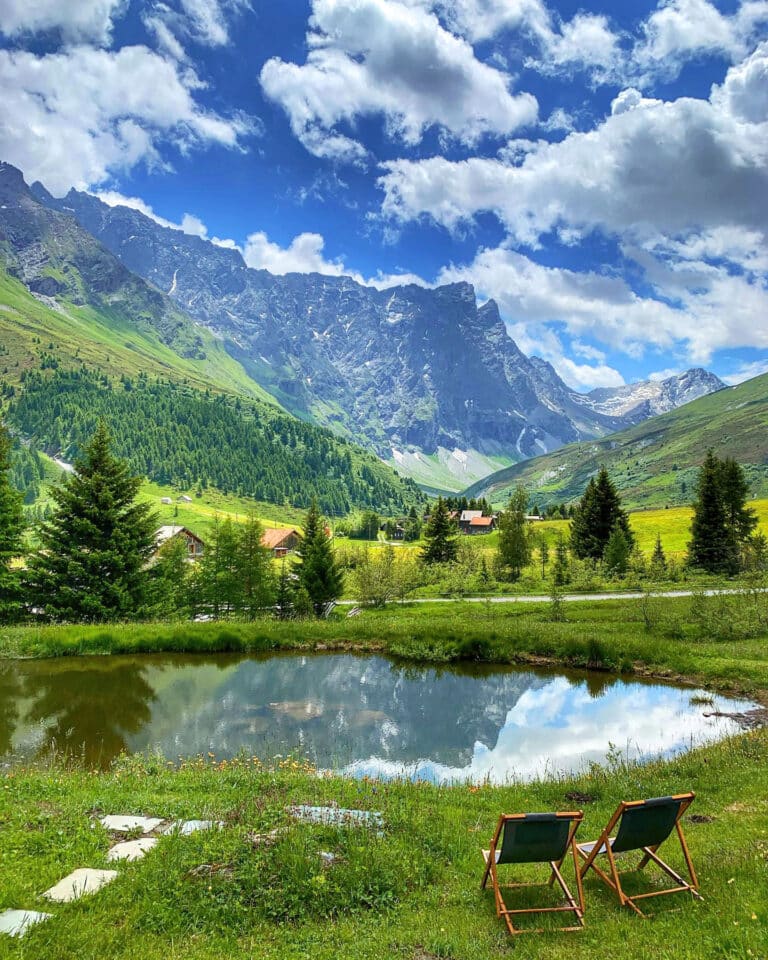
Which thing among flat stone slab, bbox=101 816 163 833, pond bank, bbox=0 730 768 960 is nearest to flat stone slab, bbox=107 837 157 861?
pond bank, bbox=0 730 768 960

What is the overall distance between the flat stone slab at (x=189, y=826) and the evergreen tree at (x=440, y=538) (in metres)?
63.5

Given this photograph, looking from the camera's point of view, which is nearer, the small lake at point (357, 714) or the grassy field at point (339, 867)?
the grassy field at point (339, 867)

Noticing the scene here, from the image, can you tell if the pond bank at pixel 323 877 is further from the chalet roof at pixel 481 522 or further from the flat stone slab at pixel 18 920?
the chalet roof at pixel 481 522

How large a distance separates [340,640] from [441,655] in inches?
275

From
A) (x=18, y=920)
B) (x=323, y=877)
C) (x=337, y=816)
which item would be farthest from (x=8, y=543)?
(x=323, y=877)

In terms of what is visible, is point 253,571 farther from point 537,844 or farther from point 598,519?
point 598,519

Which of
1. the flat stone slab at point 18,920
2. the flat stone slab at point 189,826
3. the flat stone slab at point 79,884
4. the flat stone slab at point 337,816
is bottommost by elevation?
the flat stone slab at point 337,816

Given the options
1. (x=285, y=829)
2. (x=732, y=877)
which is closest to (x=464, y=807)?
(x=285, y=829)

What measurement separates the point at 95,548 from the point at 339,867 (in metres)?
35.6

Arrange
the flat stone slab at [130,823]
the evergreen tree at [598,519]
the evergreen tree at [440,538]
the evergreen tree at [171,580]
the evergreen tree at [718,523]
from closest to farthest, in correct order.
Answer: the flat stone slab at [130,823] < the evergreen tree at [171,580] < the evergreen tree at [718,523] < the evergreen tree at [598,519] < the evergreen tree at [440,538]

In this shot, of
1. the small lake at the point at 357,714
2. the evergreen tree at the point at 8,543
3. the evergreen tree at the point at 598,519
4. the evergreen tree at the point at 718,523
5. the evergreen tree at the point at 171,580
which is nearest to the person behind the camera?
the small lake at the point at 357,714

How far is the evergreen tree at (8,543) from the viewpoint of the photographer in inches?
1380

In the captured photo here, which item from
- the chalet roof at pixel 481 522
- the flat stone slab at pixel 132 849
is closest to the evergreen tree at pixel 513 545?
the flat stone slab at pixel 132 849

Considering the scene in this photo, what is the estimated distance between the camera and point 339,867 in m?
8.35
